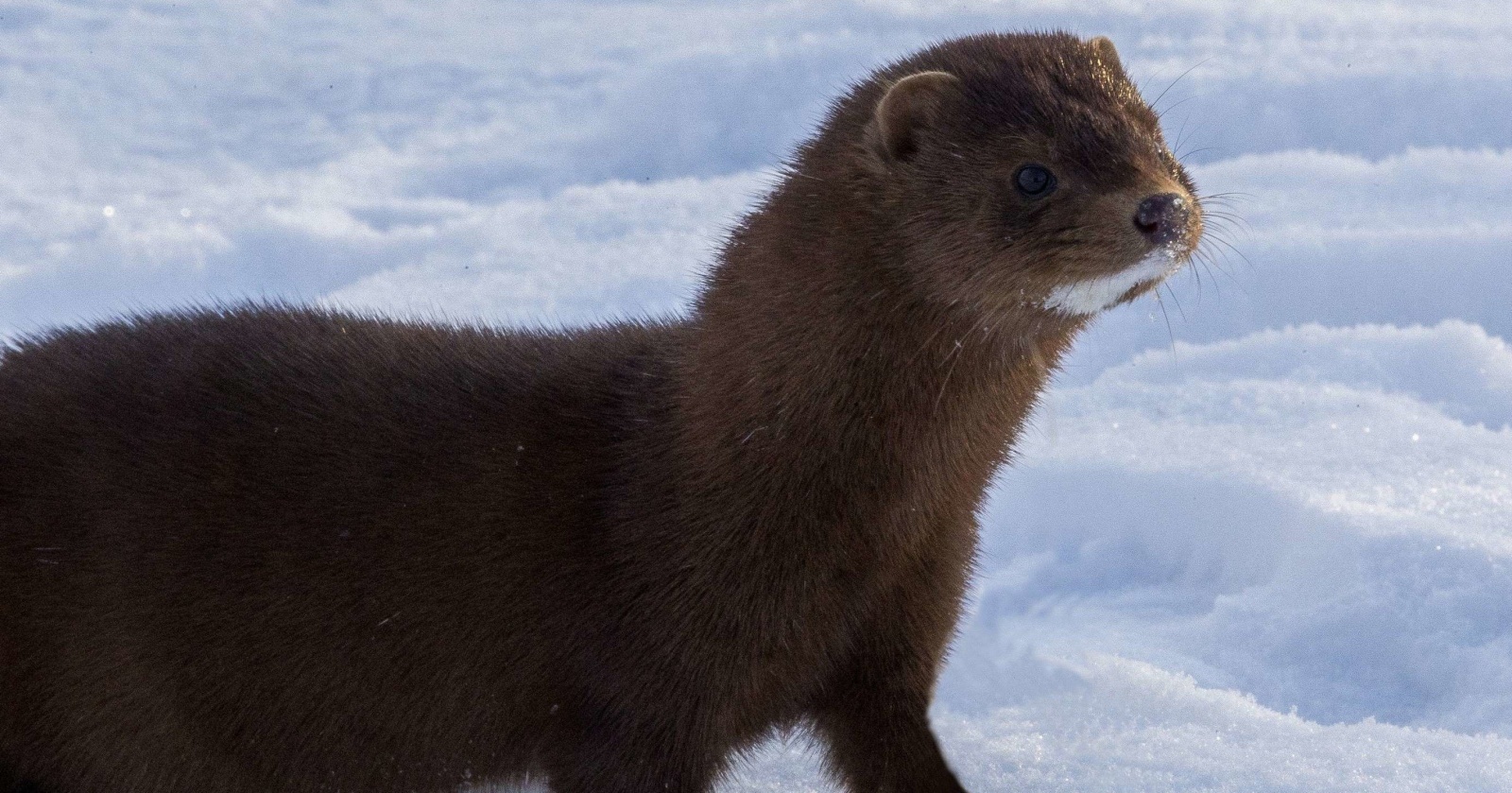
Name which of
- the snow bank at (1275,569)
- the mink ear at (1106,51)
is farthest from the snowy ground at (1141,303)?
the mink ear at (1106,51)

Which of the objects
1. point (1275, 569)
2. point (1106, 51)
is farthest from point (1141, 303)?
point (1106, 51)

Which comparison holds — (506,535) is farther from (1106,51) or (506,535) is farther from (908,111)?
(1106,51)

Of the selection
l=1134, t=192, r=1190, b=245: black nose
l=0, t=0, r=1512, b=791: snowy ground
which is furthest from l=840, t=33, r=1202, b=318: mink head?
l=0, t=0, r=1512, b=791: snowy ground

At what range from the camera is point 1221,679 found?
15.2ft

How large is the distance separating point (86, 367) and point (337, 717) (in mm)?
881

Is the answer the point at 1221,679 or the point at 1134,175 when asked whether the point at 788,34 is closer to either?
the point at 1221,679

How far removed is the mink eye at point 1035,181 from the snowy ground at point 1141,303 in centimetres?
163

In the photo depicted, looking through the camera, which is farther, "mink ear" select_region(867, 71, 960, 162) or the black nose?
"mink ear" select_region(867, 71, 960, 162)

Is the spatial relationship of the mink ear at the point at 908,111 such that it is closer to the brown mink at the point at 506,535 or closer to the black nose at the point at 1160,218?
the brown mink at the point at 506,535

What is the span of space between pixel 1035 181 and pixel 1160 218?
0.23 metres

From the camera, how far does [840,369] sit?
3088 millimetres

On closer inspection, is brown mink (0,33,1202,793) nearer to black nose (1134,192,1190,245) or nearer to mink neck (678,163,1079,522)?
mink neck (678,163,1079,522)

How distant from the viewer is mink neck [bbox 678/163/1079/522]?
3.03 meters

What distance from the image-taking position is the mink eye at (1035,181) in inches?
114
